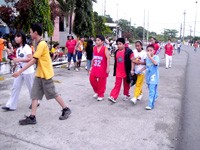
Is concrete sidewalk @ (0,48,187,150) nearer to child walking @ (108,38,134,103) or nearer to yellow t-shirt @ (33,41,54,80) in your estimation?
child walking @ (108,38,134,103)

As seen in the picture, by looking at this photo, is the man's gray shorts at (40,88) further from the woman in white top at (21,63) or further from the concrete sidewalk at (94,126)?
the woman in white top at (21,63)

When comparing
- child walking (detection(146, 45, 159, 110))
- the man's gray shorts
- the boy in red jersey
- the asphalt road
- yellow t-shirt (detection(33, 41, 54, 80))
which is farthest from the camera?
the boy in red jersey

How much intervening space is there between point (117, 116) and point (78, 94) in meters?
2.14

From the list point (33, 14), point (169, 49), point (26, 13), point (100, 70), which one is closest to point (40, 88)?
point (100, 70)

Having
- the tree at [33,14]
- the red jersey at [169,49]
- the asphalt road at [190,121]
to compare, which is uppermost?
the tree at [33,14]

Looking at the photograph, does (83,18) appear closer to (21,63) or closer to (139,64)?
(139,64)

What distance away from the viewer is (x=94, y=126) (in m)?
4.32

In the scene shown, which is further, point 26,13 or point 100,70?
point 26,13

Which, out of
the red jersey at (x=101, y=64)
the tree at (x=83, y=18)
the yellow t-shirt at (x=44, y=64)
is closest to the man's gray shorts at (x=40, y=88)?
the yellow t-shirt at (x=44, y=64)

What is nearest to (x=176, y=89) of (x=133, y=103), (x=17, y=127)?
(x=133, y=103)

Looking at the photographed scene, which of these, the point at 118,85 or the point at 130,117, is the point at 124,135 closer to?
the point at 130,117

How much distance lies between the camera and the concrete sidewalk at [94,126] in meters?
3.59

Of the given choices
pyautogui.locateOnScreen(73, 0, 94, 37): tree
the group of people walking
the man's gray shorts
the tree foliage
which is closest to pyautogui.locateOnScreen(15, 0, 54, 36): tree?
the tree foliage

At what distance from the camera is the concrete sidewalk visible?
141 inches
